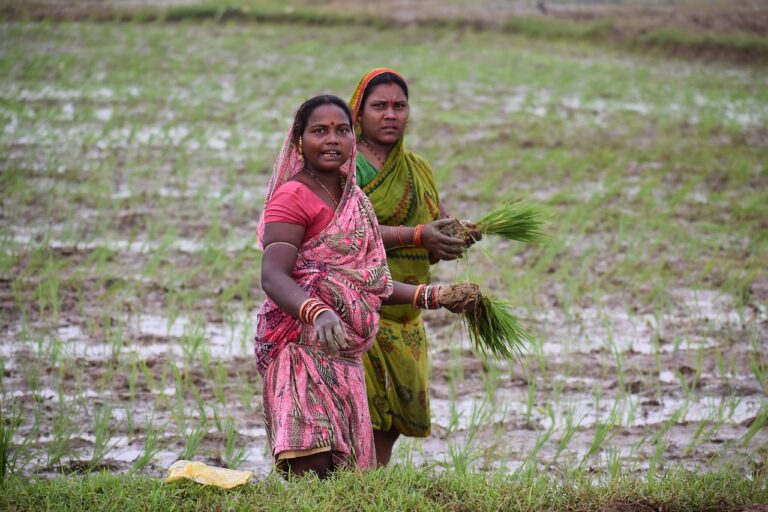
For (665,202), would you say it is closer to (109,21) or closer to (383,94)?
(383,94)

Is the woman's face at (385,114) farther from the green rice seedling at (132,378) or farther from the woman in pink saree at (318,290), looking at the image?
the green rice seedling at (132,378)

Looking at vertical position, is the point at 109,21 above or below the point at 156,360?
above

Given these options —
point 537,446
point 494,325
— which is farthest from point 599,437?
point 494,325

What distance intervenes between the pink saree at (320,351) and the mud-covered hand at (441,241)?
267mm

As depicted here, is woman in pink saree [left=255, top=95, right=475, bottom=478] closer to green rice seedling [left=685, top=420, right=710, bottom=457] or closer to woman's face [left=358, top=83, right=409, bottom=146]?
woman's face [left=358, top=83, right=409, bottom=146]

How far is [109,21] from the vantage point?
17750 millimetres

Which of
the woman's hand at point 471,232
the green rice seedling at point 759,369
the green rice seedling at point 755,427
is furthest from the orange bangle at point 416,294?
the green rice seedling at point 759,369

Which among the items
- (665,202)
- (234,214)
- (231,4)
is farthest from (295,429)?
(231,4)

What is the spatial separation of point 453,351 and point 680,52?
1408cm

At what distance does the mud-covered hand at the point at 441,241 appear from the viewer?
3295 mm

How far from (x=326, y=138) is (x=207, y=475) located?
105 cm

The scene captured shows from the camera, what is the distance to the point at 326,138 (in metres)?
3.03

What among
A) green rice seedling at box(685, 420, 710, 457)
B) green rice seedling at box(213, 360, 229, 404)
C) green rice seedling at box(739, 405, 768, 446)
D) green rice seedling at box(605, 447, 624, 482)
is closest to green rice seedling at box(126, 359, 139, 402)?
green rice seedling at box(213, 360, 229, 404)

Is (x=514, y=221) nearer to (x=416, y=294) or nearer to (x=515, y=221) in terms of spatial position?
(x=515, y=221)
